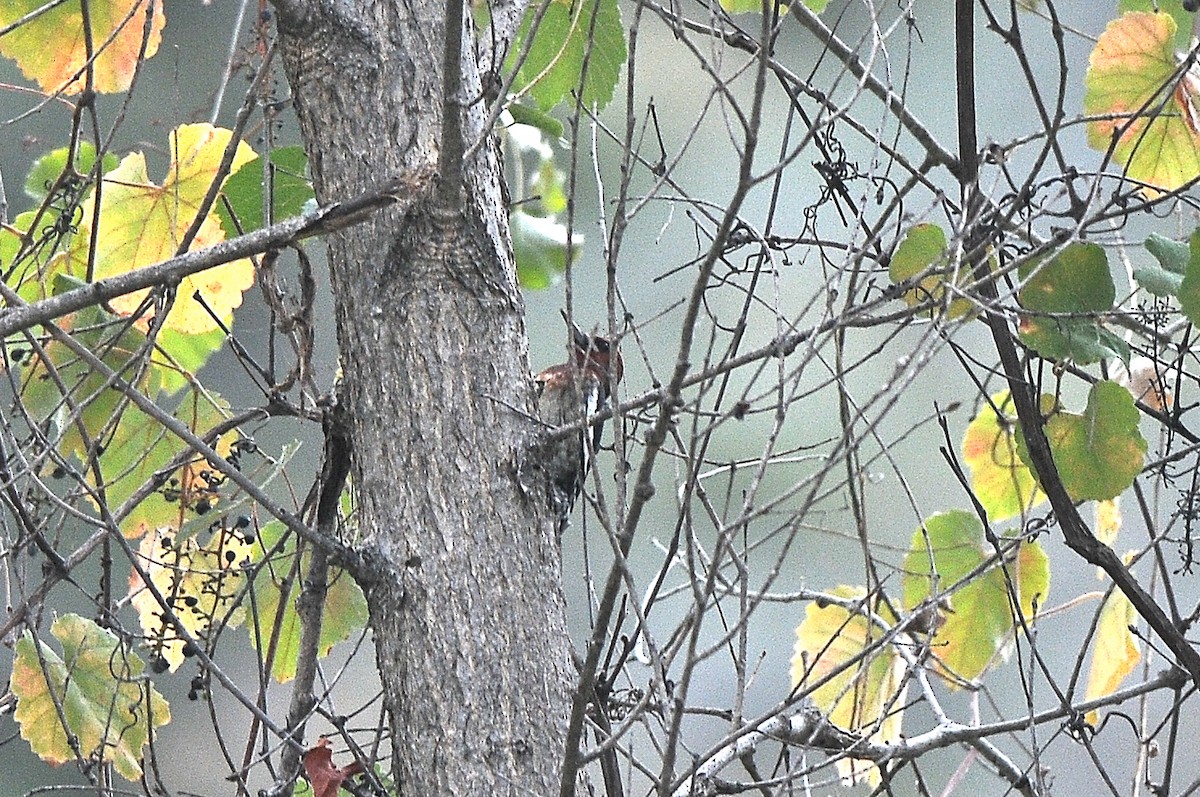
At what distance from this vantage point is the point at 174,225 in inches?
66.6

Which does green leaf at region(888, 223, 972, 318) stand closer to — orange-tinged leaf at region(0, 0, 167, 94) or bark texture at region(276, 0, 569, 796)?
bark texture at region(276, 0, 569, 796)

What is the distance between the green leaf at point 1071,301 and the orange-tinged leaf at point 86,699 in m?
1.04

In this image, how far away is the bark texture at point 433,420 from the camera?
1.16 meters

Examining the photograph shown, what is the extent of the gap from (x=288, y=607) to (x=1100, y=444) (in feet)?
3.31

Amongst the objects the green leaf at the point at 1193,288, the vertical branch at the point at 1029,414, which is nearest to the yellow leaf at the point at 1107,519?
the vertical branch at the point at 1029,414

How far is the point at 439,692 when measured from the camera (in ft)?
3.79

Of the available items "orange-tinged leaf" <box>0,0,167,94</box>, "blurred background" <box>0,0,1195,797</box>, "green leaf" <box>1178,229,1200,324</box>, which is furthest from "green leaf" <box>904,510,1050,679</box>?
"blurred background" <box>0,0,1195,797</box>

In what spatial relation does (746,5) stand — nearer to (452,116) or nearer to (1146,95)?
(1146,95)

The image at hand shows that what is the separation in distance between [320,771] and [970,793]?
14.9ft

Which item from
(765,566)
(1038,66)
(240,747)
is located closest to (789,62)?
(1038,66)

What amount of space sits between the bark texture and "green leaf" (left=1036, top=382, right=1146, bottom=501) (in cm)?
55

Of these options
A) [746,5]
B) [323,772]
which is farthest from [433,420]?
[746,5]

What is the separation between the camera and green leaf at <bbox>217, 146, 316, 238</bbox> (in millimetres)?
1438

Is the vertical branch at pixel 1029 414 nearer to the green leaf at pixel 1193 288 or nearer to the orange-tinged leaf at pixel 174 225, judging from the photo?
the green leaf at pixel 1193 288
